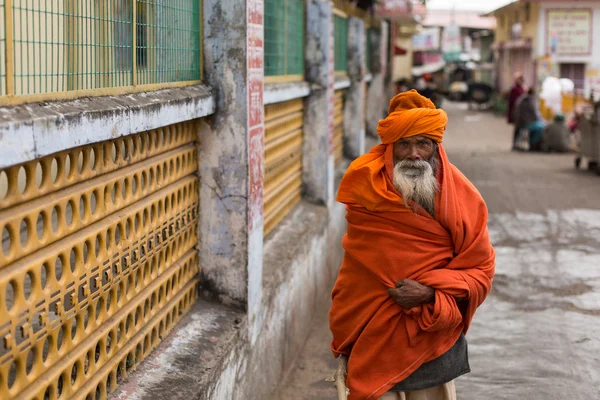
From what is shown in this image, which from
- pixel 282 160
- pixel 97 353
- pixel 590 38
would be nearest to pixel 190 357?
pixel 97 353

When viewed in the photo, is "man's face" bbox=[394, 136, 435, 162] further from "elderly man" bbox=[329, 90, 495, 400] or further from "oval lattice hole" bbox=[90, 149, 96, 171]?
"oval lattice hole" bbox=[90, 149, 96, 171]

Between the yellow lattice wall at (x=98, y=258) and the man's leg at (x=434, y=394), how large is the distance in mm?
1142

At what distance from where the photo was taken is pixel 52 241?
9.32 feet

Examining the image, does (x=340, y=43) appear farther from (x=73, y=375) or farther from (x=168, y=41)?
(x=73, y=375)

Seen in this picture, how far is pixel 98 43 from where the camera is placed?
326 centimetres

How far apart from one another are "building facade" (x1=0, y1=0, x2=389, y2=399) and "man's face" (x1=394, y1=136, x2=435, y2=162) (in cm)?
98

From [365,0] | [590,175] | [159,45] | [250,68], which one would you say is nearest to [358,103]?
[365,0]

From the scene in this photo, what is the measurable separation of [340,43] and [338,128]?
1080mm

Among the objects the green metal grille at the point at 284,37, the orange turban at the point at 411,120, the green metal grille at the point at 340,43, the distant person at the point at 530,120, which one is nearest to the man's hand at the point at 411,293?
the orange turban at the point at 411,120

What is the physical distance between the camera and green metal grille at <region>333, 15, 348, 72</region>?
11.2 metres

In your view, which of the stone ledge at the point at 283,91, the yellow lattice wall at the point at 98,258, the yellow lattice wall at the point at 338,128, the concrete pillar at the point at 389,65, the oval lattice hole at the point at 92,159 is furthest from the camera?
the concrete pillar at the point at 389,65

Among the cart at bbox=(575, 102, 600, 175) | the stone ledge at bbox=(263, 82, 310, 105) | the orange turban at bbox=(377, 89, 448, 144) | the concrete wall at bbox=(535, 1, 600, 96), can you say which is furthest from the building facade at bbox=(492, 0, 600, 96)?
the orange turban at bbox=(377, 89, 448, 144)

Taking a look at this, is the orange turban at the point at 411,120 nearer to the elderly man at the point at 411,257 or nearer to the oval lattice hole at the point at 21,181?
the elderly man at the point at 411,257

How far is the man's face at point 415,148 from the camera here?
364 cm
